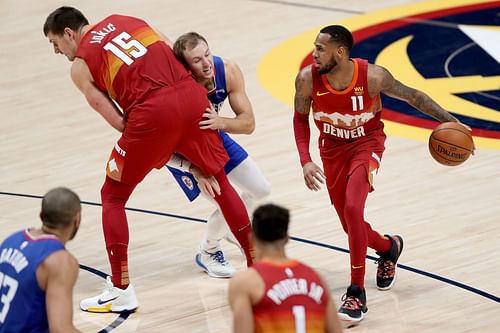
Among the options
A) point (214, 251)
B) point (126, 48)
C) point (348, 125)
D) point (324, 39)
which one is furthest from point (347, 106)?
point (214, 251)

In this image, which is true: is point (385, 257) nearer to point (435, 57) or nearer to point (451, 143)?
point (451, 143)

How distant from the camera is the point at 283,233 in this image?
17.5ft

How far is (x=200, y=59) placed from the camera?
782 centimetres

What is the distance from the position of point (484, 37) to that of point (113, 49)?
24.1 ft

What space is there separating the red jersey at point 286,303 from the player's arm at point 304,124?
2473 mm

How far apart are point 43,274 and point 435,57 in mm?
8672

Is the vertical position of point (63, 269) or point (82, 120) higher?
point (63, 269)

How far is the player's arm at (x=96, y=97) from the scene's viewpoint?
7.67 metres

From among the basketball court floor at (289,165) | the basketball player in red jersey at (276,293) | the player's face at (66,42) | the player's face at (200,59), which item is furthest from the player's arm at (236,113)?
the basketball player in red jersey at (276,293)

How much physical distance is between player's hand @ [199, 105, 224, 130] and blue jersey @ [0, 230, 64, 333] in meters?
2.12

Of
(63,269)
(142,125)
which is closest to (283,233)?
(63,269)

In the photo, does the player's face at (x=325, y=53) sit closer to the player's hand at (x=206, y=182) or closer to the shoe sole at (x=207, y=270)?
the player's hand at (x=206, y=182)

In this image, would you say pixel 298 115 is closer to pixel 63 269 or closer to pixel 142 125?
pixel 142 125

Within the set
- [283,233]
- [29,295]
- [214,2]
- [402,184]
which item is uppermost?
[283,233]
